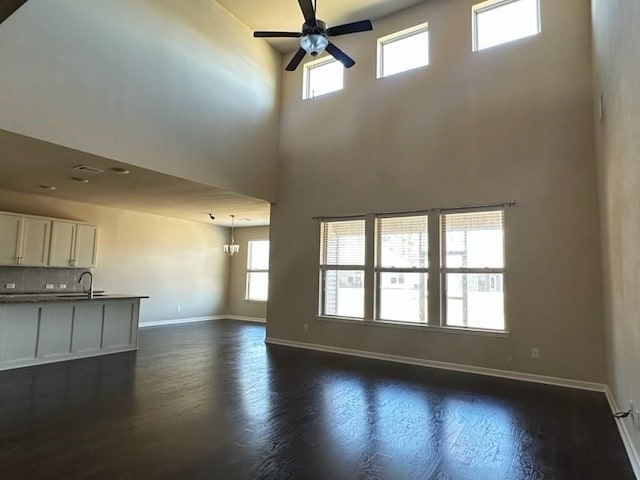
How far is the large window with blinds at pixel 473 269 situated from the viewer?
17.5 ft

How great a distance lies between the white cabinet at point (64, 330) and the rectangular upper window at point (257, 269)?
4570 millimetres

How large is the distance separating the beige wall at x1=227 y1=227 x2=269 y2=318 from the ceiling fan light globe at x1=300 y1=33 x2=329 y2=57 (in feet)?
22.4

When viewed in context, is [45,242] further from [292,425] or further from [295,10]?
[292,425]

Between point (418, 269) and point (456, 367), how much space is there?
58.7 inches

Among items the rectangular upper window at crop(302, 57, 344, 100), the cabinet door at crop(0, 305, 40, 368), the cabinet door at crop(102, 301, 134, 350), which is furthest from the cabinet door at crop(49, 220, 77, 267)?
the rectangular upper window at crop(302, 57, 344, 100)

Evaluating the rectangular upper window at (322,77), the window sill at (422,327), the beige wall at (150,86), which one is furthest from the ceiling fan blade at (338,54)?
the window sill at (422,327)

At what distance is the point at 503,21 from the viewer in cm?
568

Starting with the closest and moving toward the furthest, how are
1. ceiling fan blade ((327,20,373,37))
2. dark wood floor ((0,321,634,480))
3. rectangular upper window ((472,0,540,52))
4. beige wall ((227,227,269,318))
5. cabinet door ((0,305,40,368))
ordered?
dark wood floor ((0,321,634,480))
ceiling fan blade ((327,20,373,37))
cabinet door ((0,305,40,368))
rectangular upper window ((472,0,540,52))
beige wall ((227,227,269,318))

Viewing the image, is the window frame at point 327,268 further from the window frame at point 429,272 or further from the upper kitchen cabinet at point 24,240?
the upper kitchen cabinet at point 24,240

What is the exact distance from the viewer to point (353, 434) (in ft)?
10.4

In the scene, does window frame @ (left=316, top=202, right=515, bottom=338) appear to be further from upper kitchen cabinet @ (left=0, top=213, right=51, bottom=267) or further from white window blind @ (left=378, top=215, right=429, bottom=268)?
upper kitchen cabinet @ (left=0, top=213, right=51, bottom=267)

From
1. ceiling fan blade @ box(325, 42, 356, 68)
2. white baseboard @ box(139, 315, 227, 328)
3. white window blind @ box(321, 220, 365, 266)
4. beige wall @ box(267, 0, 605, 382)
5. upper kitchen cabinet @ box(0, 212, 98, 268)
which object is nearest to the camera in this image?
ceiling fan blade @ box(325, 42, 356, 68)

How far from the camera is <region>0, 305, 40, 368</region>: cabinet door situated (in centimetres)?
500

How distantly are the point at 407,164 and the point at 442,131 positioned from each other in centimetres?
70
